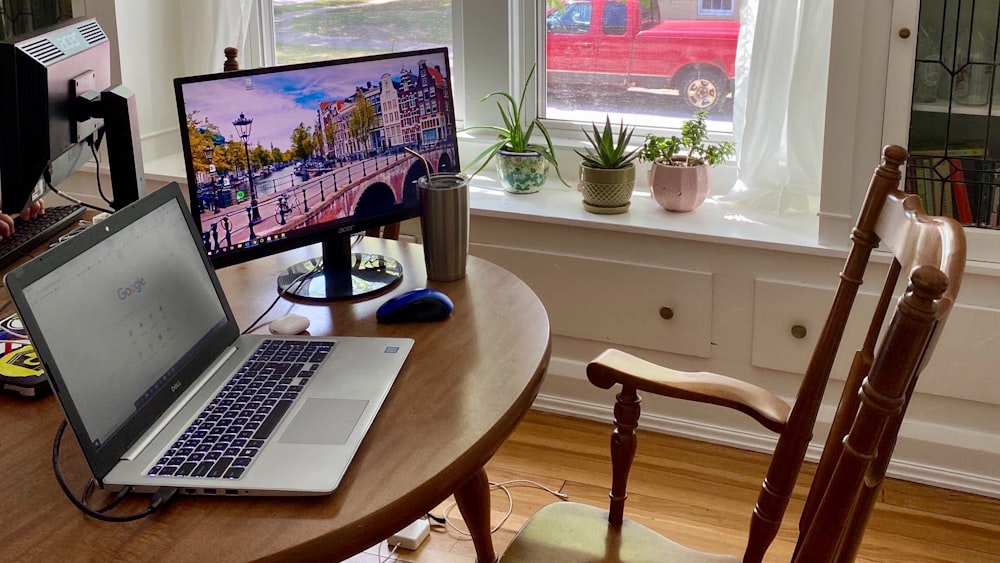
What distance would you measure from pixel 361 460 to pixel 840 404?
60cm

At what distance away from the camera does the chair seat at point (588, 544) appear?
1373mm

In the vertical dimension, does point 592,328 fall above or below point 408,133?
below

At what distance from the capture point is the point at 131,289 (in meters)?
1.16

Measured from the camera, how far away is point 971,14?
213 cm

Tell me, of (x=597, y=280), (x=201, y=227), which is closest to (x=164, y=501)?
(x=201, y=227)

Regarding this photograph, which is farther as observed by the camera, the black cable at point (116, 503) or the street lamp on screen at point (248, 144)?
the street lamp on screen at point (248, 144)

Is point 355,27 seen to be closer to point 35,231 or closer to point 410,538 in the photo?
point 35,231

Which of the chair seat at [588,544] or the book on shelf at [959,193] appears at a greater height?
the book on shelf at [959,193]

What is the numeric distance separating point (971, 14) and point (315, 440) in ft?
5.84

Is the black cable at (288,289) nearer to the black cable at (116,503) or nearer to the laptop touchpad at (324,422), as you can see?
the laptop touchpad at (324,422)

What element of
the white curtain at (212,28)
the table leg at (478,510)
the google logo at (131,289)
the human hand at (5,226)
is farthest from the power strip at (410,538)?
the white curtain at (212,28)

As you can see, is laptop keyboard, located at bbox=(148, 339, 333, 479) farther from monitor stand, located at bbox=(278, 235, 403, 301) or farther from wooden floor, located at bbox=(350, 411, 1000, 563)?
wooden floor, located at bbox=(350, 411, 1000, 563)

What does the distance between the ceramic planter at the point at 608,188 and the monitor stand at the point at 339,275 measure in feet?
3.13

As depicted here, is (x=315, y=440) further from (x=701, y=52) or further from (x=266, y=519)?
(x=701, y=52)
